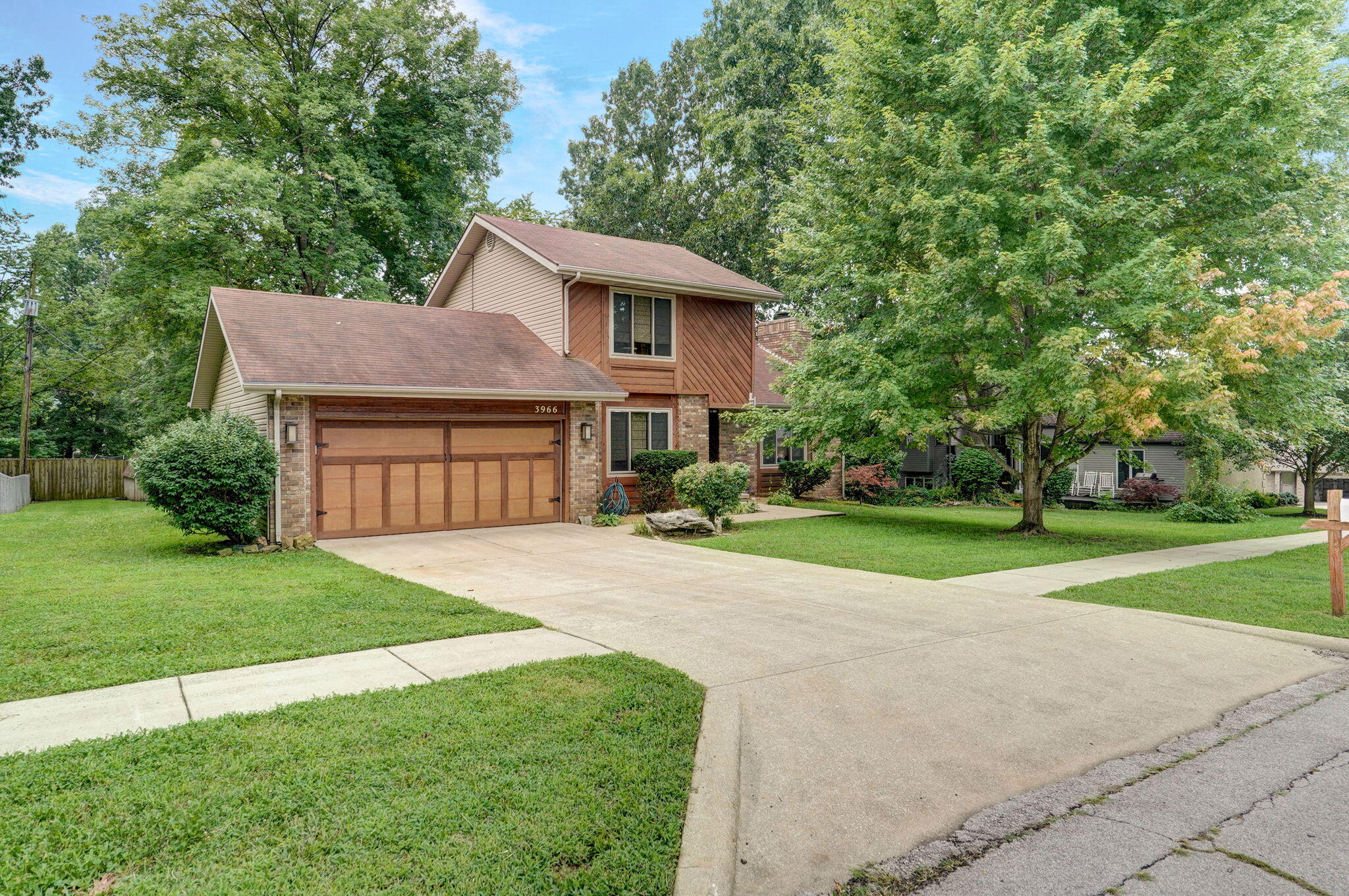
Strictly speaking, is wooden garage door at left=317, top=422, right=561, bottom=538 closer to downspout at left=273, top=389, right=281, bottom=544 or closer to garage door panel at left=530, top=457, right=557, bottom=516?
garage door panel at left=530, top=457, right=557, bottom=516

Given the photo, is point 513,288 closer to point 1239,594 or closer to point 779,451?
point 779,451

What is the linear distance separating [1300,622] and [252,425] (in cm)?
1347

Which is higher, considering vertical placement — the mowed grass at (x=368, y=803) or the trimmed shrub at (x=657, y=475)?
the trimmed shrub at (x=657, y=475)

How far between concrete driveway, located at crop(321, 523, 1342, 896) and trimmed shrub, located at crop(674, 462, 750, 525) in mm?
4287

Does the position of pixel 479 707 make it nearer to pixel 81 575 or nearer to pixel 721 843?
pixel 721 843

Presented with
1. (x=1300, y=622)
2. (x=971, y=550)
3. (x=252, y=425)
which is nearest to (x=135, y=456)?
(x=252, y=425)

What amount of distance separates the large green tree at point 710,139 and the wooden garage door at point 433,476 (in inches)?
557

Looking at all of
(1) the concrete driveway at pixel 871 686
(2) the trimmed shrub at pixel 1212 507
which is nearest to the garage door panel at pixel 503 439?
(1) the concrete driveway at pixel 871 686

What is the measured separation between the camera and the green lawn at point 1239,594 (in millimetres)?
6938

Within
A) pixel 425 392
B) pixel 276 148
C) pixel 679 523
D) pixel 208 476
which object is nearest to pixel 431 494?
pixel 425 392

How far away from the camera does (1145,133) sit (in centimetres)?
1165

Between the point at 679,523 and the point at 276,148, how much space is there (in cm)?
1713

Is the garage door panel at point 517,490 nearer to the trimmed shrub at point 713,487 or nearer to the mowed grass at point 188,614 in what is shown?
the trimmed shrub at point 713,487

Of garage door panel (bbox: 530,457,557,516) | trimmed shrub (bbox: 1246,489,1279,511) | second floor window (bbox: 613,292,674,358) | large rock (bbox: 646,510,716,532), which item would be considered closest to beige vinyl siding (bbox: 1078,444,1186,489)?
trimmed shrub (bbox: 1246,489,1279,511)
